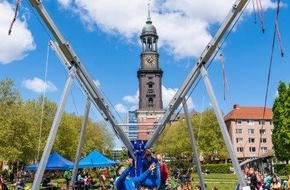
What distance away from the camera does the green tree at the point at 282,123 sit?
2343 inches

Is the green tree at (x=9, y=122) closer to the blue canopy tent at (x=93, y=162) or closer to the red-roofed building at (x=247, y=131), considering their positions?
the blue canopy tent at (x=93, y=162)

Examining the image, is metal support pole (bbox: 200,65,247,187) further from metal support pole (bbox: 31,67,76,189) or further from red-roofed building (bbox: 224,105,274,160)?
red-roofed building (bbox: 224,105,274,160)

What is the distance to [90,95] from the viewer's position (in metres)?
12.7

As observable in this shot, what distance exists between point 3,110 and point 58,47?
37767 mm

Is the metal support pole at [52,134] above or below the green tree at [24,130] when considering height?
below

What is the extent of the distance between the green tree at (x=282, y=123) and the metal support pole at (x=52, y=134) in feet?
173

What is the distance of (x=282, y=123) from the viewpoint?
202 feet

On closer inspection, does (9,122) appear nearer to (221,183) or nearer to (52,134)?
(221,183)

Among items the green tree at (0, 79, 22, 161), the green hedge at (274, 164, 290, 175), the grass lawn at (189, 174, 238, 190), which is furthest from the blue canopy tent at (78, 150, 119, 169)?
the green hedge at (274, 164, 290, 175)

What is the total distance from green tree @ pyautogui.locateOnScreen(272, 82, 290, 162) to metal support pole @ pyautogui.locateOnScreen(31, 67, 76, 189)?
173 ft

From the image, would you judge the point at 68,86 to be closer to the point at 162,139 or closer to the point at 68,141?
the point at 68,141

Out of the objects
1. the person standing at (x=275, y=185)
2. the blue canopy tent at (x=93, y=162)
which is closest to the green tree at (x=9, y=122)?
the blue canopy tent at (x=93, y=162)

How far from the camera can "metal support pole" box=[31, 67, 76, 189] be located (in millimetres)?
10242

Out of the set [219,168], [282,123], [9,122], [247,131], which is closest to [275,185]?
[9,122]
